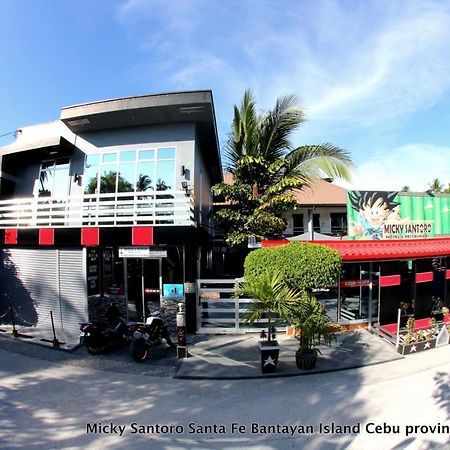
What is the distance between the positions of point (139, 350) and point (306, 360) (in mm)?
3872

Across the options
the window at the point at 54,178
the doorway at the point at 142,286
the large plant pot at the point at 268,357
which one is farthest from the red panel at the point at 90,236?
the large plant pot at the point at 268,357

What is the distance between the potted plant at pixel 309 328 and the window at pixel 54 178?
9797 mm

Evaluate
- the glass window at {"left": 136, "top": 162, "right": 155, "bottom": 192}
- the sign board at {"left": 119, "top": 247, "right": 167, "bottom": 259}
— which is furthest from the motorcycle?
the glass window at {"left": 136, "top": 162, "right": 155, "bottom": 192}

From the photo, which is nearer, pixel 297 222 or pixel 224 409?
pixel 224 409

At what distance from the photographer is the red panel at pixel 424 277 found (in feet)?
39.0

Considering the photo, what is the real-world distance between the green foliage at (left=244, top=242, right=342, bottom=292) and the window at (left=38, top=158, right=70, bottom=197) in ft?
28.0

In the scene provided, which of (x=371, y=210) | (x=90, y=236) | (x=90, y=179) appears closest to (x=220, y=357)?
(x=90, y=236)

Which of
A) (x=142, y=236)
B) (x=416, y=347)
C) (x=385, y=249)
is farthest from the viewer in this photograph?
(x=385, y=249)

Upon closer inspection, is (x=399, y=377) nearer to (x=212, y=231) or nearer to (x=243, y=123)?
(x=243, y=123)

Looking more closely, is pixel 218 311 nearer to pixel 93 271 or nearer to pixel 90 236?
pixel 93 271

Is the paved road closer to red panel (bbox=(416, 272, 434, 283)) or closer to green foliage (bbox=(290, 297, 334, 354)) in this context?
green foliage (bbox=(290, 297, 334, 354))

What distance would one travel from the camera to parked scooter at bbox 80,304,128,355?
9.38 meters

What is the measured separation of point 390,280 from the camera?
1129 centimetres

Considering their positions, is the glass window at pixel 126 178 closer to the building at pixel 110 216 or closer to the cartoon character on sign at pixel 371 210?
the building at pixel 110 216
